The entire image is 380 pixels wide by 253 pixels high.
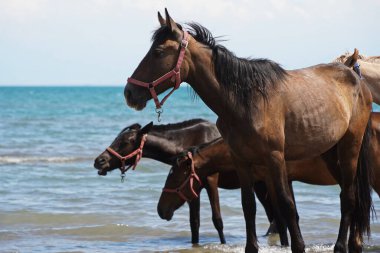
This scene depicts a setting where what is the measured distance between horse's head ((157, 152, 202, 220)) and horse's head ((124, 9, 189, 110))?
2090mm

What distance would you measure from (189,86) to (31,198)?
6.50 metres

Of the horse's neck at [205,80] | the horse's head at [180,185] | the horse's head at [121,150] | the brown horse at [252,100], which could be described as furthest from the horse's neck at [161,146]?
the horse's neck at [205,80]

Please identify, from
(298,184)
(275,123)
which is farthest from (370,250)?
(298,184)

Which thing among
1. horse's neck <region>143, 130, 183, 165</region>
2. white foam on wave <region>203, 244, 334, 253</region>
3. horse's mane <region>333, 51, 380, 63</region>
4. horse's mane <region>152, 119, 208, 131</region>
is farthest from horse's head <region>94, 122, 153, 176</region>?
horse's mane <region>333, 51, 380, 63</region>

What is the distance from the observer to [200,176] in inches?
295

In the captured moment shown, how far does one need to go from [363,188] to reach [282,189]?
131 centimetres

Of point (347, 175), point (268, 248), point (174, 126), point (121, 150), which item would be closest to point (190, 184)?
point (268, 248)

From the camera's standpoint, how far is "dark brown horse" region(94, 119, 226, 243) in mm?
8352

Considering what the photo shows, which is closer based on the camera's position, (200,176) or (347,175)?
(347,175)

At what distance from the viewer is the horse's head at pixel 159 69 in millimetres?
5348

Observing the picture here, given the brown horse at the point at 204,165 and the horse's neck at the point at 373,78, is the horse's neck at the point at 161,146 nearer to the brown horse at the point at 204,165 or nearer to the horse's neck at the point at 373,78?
the brown horse at the point at 204,165

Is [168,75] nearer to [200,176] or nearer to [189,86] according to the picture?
[189,86]

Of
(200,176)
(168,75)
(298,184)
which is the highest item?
(168,75)

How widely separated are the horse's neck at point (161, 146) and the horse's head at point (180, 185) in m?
1.06
